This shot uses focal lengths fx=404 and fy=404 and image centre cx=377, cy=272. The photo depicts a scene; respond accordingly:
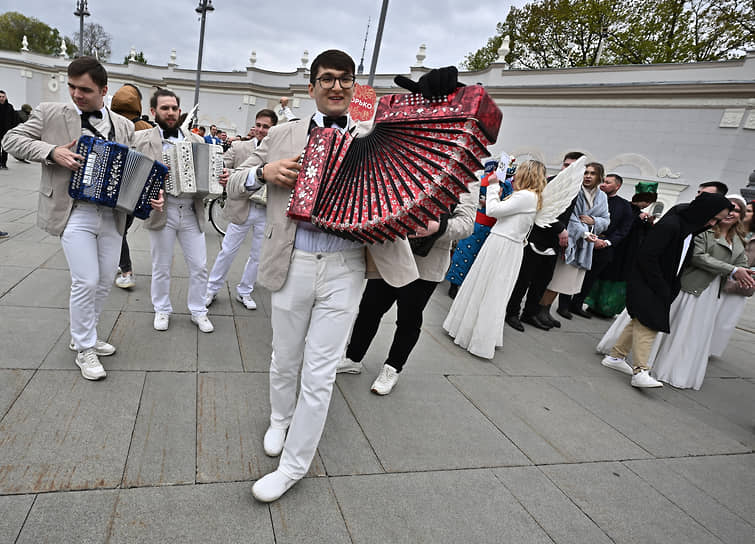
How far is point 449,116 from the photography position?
4.69 feet

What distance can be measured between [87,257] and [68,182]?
508 millimetres

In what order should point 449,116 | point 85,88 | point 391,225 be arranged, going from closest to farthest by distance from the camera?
point 449,116 → point 391,225 → point 85,88

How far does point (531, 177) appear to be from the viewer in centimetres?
422

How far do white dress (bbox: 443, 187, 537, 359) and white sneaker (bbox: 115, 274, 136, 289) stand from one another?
3752mm

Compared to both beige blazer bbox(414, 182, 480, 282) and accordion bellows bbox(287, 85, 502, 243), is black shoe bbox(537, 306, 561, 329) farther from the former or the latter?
accordion bellows bbox(287, 85, 502, 243)

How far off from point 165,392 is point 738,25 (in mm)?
27704

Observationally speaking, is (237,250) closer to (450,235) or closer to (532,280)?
(450,235)

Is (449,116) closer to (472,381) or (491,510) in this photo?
(491,510)

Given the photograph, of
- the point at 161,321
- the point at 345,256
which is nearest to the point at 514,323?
the point at 345,256

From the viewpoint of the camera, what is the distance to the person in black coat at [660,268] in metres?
3.95

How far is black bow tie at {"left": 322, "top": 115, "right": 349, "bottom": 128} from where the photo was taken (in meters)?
2.00

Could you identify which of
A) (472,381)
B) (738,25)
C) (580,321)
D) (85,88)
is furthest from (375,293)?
(738,25)

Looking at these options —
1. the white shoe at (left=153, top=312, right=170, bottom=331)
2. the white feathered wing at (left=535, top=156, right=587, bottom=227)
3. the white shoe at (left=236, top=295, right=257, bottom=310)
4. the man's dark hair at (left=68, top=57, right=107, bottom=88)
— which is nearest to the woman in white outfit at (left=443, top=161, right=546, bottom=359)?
the white feathered wing at (left=535, top=156, right=587, bottom=227)

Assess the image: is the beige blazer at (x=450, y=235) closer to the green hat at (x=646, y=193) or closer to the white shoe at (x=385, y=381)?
the white shoe at (x=385, y=381)
